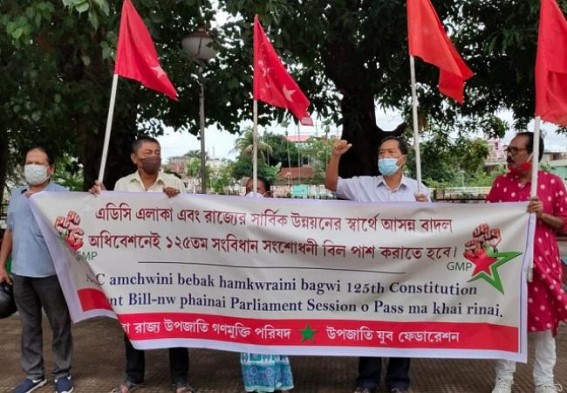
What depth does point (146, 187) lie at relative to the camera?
13.9ft

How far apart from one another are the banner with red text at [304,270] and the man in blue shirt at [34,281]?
6.1 inches

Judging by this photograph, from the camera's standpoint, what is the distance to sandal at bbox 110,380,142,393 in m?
4.23

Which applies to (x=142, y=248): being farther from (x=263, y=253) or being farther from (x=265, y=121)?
(x=265, y=121)

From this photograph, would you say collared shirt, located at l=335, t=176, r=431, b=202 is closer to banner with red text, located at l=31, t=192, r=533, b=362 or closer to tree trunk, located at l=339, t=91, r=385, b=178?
banner with red text, located at l=31, t=192, r=533, b=362

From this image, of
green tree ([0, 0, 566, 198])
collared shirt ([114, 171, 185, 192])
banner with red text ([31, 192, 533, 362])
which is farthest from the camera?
green tree ([0, 0, 566, 198])

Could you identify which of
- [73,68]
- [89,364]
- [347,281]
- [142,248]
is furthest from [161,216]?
[73,68]

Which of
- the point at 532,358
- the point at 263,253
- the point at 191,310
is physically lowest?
the point at 532,358

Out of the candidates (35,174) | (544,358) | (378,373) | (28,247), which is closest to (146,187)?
(35,174)

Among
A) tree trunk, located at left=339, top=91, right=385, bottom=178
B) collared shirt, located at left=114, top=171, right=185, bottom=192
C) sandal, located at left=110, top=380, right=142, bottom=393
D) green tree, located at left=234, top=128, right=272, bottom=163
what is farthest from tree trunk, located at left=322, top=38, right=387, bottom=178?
green tree, located at left=234, top=128, right=272, bottom=163

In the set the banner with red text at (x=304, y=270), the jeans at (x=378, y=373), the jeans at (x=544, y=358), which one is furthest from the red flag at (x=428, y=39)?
the jeans at (x=378, y=373)

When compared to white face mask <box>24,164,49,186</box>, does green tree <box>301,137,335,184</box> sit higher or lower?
higher

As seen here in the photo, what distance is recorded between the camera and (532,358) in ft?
16.4

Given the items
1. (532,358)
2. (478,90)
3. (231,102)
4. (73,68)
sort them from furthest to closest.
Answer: (478,90)
(231,102)
(73,68)
(532,358)

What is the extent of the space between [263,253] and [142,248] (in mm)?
796
